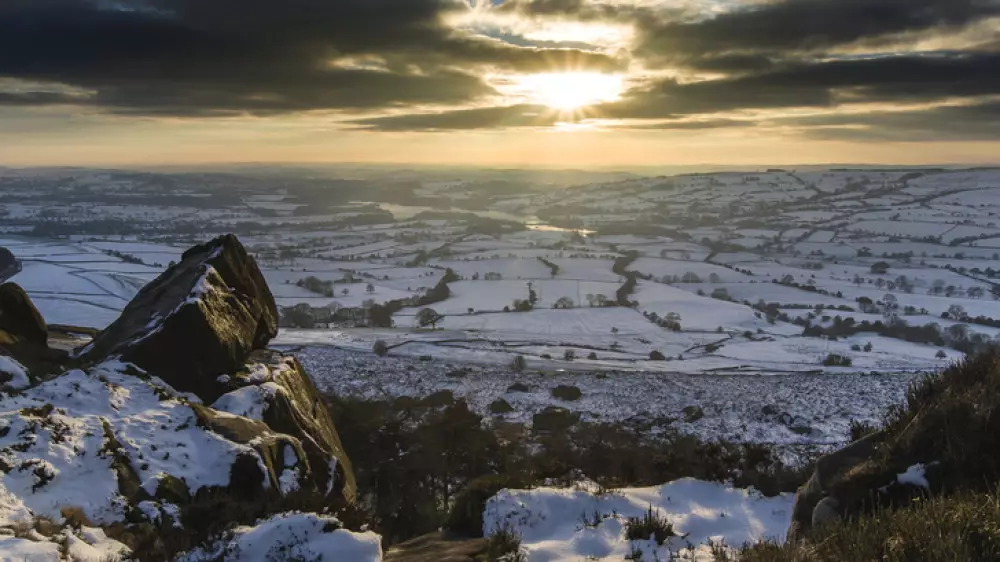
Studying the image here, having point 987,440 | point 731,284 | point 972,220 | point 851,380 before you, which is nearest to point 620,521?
point 987,440

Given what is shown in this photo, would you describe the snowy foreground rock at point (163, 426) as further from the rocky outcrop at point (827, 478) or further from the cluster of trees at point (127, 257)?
the cluster of trees at point (127, 257)

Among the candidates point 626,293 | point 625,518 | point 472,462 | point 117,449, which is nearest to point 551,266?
point 626,293

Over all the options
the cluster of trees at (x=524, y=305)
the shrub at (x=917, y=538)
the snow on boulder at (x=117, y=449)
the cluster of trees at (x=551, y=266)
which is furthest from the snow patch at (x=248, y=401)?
the cluster of trees at (x=551, y=266)

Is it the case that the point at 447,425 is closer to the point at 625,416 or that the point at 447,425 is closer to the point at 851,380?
the point at 625,416

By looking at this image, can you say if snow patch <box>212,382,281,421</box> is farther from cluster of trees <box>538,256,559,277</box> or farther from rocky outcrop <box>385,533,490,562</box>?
cluster of trees <box>538,256,559,277</box>

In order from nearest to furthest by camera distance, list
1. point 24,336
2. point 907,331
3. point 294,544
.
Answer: point 294,544 → point 24,336 → point 907,331

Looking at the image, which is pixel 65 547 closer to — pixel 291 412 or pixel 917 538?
pixel 291 412
